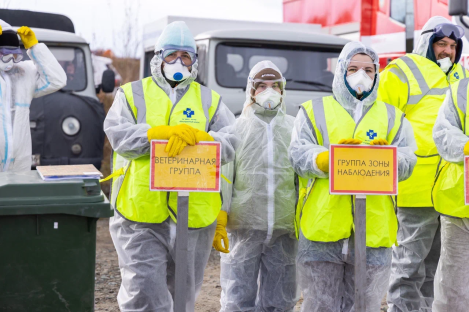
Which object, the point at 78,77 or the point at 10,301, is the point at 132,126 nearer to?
the point at 10,301

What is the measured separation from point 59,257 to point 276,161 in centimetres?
145

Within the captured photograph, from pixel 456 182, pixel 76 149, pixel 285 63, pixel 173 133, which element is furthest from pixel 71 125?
pixel 456 182

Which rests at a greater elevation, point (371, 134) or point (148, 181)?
point (371, 134)

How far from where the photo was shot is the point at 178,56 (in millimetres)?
3668

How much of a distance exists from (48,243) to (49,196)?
0.65 ft

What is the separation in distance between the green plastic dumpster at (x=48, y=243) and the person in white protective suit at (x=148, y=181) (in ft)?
1.55

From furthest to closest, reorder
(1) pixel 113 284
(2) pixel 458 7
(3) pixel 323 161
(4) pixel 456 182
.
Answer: (1) pixel 113 284 < (2) pixel 458 7 < (4) pixel 456 182 < (3) pixel 323 161

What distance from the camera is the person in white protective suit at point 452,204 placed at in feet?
12.2

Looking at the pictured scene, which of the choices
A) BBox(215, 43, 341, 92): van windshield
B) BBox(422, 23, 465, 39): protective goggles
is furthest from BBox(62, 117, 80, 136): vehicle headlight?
BBox(422, 23, 465, 39): protective goggles

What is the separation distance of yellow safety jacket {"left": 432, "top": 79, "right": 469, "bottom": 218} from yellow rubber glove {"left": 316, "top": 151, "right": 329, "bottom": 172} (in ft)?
2.82

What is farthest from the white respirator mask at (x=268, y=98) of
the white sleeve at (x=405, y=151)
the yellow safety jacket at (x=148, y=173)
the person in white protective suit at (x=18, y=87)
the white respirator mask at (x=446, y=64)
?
the person in white protective suit at (x=18, y=87)

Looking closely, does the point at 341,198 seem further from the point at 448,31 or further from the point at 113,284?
the point at 113,284

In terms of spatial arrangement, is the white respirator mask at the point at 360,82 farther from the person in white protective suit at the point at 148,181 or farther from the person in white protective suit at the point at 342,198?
the person in white protective suit at the point at 148,181

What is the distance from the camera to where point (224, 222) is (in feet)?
12.8
